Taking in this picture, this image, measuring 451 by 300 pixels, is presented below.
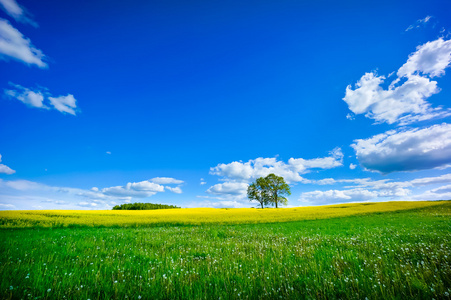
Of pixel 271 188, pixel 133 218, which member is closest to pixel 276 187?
pixel 271 188

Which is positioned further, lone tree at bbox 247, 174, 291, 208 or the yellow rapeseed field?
lone tree at bbox 247, 174, 291, 208

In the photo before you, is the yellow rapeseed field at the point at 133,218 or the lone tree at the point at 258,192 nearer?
the yellow rapeseed field at the point at 133,218

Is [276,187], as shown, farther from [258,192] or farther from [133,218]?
[133,218]

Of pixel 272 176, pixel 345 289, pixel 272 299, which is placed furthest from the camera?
pixel 272 176

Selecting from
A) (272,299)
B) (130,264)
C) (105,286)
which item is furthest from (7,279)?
(272,299)

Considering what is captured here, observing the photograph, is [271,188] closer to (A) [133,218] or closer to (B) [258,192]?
(B) [258,192]

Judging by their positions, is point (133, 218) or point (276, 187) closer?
point (133, 218)

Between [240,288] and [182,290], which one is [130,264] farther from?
[240,288]

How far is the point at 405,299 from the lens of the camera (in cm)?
342

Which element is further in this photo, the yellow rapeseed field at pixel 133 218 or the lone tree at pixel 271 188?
the lone tree at pixel 271 188

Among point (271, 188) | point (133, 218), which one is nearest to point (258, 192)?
point (271, 188)

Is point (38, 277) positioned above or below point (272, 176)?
below

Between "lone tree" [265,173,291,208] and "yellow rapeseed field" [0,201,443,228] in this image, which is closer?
"yellow rapeseed field" [0,201,443,228]

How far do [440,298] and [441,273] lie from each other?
161cm
